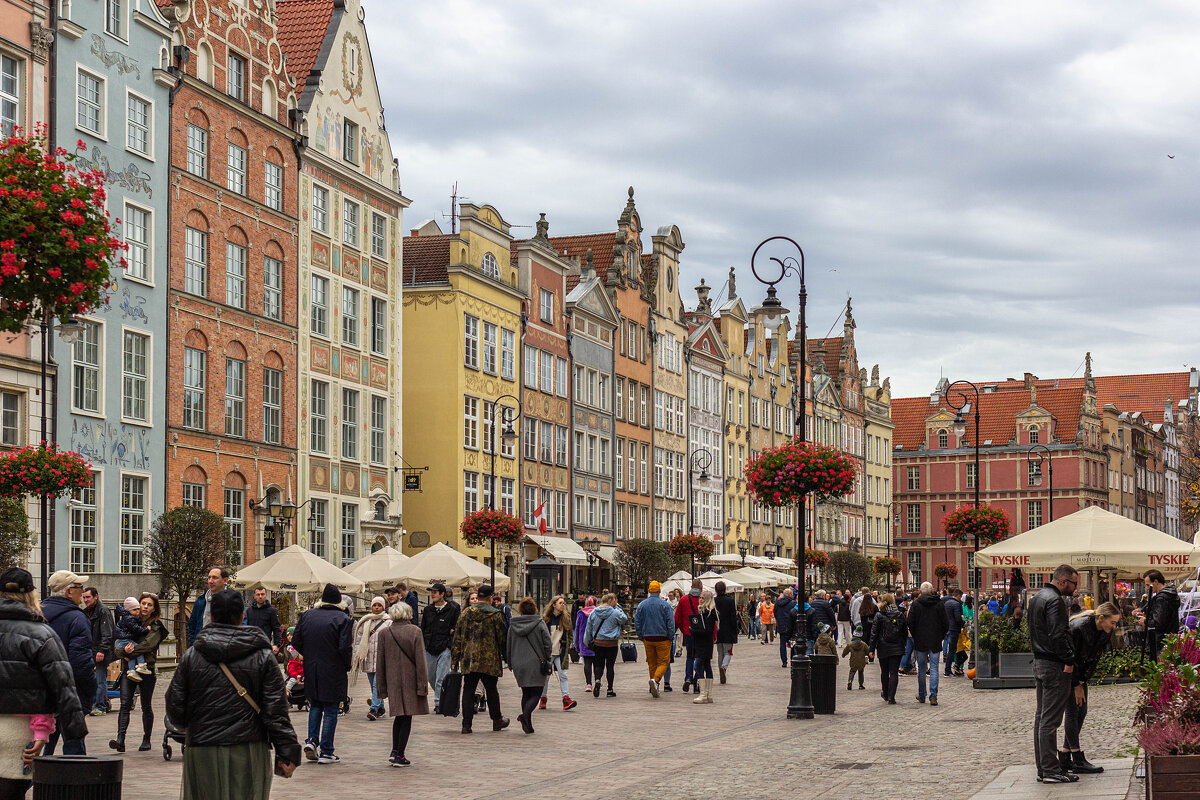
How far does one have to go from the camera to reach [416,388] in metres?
49.9

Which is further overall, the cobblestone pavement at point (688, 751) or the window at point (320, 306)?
the window at point (320, 306)

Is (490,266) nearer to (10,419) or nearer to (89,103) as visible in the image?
(89,103)

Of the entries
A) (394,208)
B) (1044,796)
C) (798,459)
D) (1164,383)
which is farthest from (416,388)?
(1164,383)

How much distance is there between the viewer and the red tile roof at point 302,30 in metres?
43.4

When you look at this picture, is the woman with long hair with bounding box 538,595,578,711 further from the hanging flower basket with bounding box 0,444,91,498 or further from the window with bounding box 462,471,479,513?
the window with bounding box 462,471,479,513

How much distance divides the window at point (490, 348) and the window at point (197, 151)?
15.8m

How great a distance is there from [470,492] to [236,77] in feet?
52.6

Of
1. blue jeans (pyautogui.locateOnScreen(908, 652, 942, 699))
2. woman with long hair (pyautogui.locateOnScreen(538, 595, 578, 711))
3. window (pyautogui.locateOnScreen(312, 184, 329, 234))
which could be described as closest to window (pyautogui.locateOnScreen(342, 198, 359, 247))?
window (pyautogui.locateOnScreen(312, 184, 329, 234))

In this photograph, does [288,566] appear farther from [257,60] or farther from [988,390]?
[988,390]

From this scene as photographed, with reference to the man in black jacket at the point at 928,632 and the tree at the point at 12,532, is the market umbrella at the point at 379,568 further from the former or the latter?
the man in black jacket at the point at 928,632

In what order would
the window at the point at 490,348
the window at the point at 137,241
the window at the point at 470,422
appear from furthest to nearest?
1. the window at the point at 490,348
2. the window at the point at 470,422
3. the window at the point at 137,241

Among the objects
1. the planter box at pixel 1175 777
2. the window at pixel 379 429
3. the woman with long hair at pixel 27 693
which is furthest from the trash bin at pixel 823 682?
the window at pixel 379 429

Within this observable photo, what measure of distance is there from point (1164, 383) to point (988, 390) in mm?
27076

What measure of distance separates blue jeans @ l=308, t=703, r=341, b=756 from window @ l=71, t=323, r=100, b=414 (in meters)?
18.6
